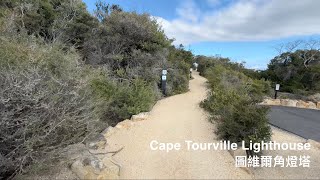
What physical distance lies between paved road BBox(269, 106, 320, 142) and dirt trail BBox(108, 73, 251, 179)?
2.19 metres

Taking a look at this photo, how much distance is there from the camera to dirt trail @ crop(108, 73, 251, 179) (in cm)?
428

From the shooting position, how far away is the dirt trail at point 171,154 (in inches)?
168

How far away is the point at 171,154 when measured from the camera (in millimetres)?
4988

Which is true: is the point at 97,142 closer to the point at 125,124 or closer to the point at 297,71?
the point at 125,124

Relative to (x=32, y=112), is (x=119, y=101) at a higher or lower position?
lower

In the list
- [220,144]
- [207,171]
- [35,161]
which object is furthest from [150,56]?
[35,161]

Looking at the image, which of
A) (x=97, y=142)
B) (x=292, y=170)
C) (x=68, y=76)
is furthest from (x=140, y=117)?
(x=292, y=170)

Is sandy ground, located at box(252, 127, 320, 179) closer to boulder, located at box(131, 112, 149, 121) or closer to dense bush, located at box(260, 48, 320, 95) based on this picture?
boulder, located at box(131, 112, 149, 121)

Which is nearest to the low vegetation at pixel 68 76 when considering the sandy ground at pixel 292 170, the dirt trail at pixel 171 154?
the dirt trail at pixel 171 154

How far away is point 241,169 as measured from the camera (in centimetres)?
446

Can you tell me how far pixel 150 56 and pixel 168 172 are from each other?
6.85 meters

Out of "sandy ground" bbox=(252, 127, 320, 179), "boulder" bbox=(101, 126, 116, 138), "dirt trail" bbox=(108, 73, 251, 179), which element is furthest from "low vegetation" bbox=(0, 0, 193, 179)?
"sandy ground" bbox=(252, 127, 320, 179)

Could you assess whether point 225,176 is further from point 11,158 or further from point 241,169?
point 11,158

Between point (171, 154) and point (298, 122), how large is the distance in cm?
488
